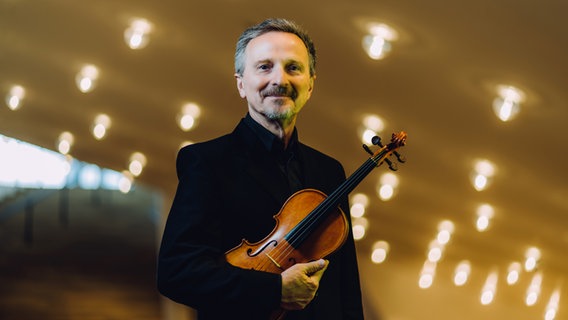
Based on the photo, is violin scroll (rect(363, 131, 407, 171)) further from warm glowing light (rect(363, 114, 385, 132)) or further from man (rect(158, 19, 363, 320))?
warm glowing light (rect(363, 114, 385, 132))

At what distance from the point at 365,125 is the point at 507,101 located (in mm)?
2286

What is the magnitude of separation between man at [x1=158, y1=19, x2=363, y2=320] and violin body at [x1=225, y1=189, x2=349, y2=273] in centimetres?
5

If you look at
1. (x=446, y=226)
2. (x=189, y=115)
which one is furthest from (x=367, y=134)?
(x=446, y=226)

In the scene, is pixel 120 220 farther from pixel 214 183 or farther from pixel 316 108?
pixel 214 183

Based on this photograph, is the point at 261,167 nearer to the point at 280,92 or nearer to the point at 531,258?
the point at 280,92

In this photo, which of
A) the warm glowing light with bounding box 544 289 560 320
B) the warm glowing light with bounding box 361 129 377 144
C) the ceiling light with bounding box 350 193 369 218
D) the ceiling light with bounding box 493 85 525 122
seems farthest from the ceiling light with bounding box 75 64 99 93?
the warm glowing light with bounding box 544 289 560 320

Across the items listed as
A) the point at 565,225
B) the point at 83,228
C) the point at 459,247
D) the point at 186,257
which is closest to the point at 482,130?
the point at 565,225

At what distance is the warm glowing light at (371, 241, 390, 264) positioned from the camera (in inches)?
653

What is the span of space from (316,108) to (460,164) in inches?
63.0

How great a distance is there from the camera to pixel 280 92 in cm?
273

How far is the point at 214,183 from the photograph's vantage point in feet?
9.00

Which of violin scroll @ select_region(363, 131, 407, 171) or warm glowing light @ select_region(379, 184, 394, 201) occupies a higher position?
warm glowing light @ select_region(379, 184, 394, 201)

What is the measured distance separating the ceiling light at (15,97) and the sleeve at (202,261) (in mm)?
12072

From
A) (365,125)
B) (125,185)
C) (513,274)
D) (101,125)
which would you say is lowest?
(365,125)
